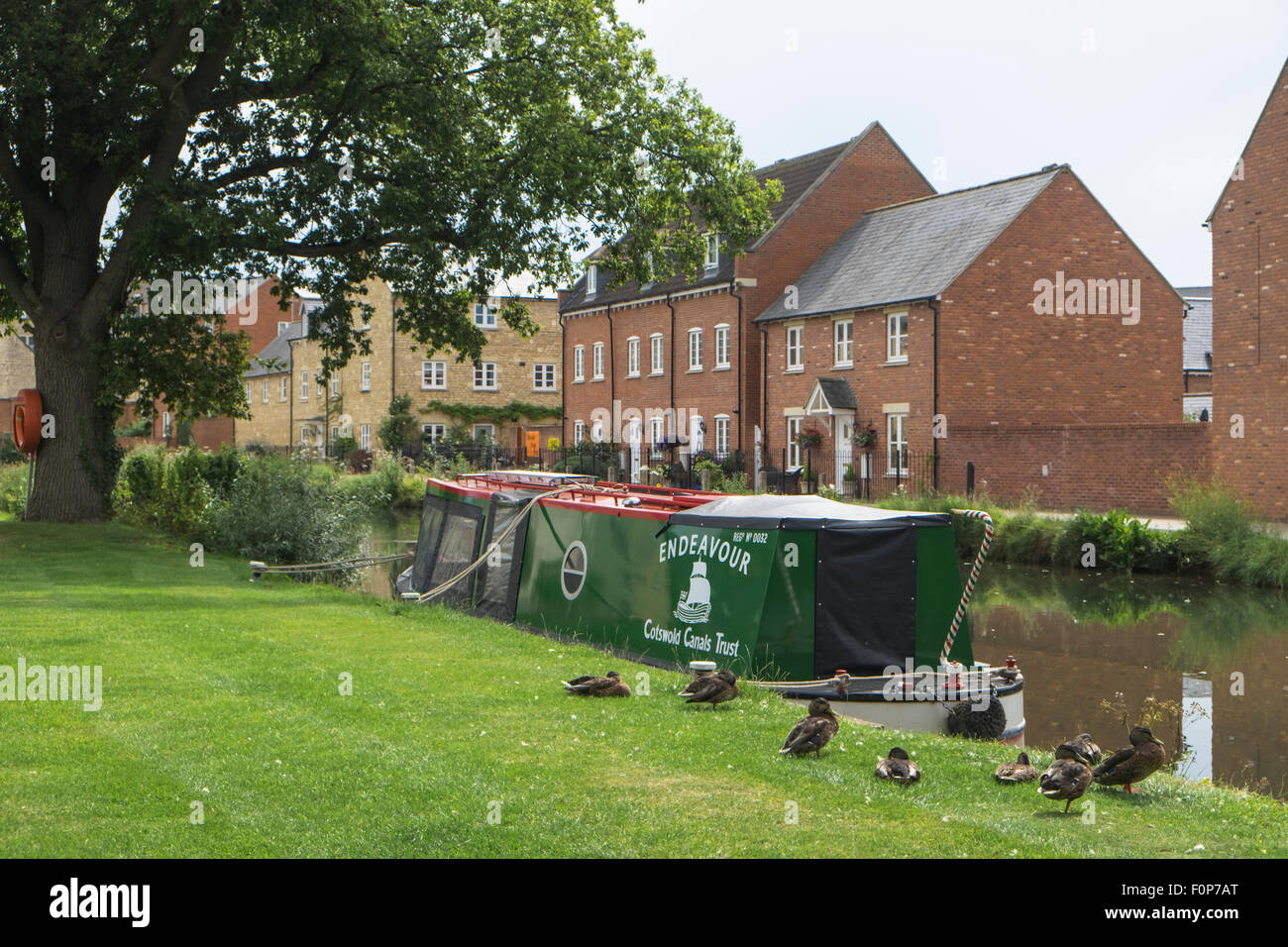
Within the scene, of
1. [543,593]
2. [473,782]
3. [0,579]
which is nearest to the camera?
[473,782]

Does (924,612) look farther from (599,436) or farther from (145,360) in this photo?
(599,436)

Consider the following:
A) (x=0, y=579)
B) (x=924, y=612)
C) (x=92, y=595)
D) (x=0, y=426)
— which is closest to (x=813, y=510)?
(x=924, y=612)

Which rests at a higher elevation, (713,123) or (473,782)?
(713,123)

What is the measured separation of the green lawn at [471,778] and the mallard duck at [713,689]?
10 cm

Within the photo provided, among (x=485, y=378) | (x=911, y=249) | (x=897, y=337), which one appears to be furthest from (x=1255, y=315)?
(x=485, y=378)

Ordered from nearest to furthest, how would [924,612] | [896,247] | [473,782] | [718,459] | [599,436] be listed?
[473,782], [924,612], [896,247], [718,459], [599,436]

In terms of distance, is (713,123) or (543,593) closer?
(543,593)

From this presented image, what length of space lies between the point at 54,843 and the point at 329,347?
18.0 m

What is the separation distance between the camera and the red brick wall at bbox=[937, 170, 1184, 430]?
32.3 m

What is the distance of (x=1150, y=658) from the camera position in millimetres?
14633

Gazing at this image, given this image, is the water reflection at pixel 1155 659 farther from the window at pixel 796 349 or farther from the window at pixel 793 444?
the window at pixel 796 349

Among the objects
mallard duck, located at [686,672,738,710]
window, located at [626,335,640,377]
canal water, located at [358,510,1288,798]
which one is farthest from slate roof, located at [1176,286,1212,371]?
mallard duck, located at [686,672,738,710]

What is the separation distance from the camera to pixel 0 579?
15.0m

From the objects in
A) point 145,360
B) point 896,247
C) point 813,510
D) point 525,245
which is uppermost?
point 896,247
